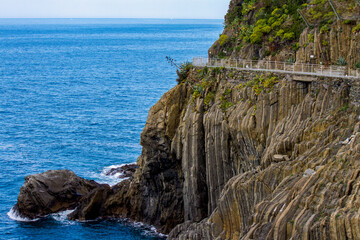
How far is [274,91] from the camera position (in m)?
50.6

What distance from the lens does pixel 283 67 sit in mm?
53906

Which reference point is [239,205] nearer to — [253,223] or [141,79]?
[253,223]

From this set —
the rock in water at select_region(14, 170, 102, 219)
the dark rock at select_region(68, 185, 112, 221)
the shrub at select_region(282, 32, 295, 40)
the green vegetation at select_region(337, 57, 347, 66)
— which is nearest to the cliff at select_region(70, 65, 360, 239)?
the dark rock at select_region(68, 185, 112, 221)

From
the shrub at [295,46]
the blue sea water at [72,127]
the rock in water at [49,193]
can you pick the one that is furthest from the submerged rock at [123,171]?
the shrub at [295,46]

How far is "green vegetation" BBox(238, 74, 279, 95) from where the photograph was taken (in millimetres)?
51438

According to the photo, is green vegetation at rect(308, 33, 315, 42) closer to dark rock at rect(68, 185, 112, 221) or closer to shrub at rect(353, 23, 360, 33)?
shrub at rect(353, 23, 360, 33)

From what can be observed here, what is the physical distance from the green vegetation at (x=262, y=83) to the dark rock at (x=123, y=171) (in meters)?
26.6

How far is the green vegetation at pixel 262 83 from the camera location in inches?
2025

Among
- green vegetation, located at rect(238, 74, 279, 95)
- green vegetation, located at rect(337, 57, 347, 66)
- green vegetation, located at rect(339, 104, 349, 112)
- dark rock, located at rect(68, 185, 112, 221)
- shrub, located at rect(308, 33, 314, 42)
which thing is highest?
shrub, located at rect(308, 33, 314, 42)

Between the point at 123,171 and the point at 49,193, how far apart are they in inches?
497

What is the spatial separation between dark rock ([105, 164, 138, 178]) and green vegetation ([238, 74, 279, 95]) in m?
26.6

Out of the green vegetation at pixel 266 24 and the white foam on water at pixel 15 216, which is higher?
the green vegetation at pixel 266 24

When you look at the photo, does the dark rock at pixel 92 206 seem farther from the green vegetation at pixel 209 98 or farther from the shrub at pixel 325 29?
the shrub at pixel 325 29

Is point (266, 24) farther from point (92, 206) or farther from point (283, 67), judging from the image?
point (92, 206)
